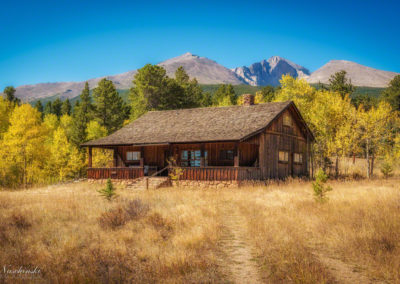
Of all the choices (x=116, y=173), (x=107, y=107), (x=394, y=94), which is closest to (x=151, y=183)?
(x=116, y=173)

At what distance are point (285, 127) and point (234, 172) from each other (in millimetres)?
7891

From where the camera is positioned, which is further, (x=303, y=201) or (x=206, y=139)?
(x=206, y=139)

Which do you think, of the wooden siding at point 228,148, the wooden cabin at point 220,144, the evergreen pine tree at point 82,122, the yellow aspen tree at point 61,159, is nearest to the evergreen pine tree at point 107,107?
the evergreen pine tree at point 82,122

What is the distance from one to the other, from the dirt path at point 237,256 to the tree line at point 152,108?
19424 mm

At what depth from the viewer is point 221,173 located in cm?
2136

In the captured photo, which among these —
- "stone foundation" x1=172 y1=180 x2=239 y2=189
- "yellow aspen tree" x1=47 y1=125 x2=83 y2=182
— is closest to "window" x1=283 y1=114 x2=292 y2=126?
"stone foundation" x1=172 y1=180 x2=239 y2=189

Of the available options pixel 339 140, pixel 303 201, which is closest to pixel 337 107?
pixel 339 140

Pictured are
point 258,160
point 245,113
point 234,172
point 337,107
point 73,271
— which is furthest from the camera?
point 337,107

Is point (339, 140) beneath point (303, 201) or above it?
above

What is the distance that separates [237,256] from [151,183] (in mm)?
16300

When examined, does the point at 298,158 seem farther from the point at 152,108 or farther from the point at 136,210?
the point at 152,108

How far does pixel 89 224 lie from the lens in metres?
10.0

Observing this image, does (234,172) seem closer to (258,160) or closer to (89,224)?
(258,160)

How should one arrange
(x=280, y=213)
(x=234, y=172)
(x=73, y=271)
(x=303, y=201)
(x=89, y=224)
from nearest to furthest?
(x=73, y=271)
(x=89, y=224)
(x=280, y=213)
(x=303, y=201)
(x=234, y=172)
